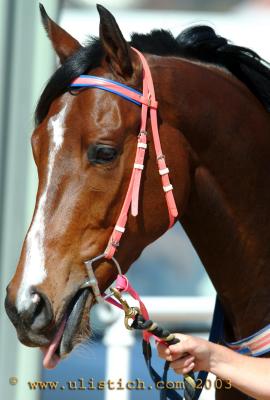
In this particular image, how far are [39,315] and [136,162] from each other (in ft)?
1.59

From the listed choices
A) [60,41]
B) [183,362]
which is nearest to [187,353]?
[183,362]

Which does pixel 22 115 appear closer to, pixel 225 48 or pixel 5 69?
pixel 5 69

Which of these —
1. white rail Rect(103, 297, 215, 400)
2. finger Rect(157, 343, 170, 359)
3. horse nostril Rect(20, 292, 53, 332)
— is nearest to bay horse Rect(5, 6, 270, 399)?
horse nostril Rect(20, 292, 53, 332)

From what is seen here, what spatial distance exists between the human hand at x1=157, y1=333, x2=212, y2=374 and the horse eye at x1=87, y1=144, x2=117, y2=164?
1.60 ft

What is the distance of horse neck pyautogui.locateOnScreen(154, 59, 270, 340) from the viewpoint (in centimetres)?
221

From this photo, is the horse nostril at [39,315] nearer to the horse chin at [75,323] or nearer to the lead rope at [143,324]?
the horse chin at [75,323]

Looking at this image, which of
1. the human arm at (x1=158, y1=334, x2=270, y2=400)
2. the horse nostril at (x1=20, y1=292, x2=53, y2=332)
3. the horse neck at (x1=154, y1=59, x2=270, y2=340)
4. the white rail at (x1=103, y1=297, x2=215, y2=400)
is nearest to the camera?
the horse nostril at (x1=20, y1=292, x2=53, y2=332)

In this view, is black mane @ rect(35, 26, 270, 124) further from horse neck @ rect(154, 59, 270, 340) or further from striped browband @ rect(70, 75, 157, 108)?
striped browband @ rect(70, 75, 157, 108)

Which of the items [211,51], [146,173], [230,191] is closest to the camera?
[146,173]

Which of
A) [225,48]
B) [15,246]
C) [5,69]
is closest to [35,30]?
[5,69]

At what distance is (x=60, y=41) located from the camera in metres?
2.27

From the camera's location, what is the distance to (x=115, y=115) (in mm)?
2023

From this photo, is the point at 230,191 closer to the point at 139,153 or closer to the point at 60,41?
the point at 139,153

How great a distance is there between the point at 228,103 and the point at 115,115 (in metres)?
0.40
